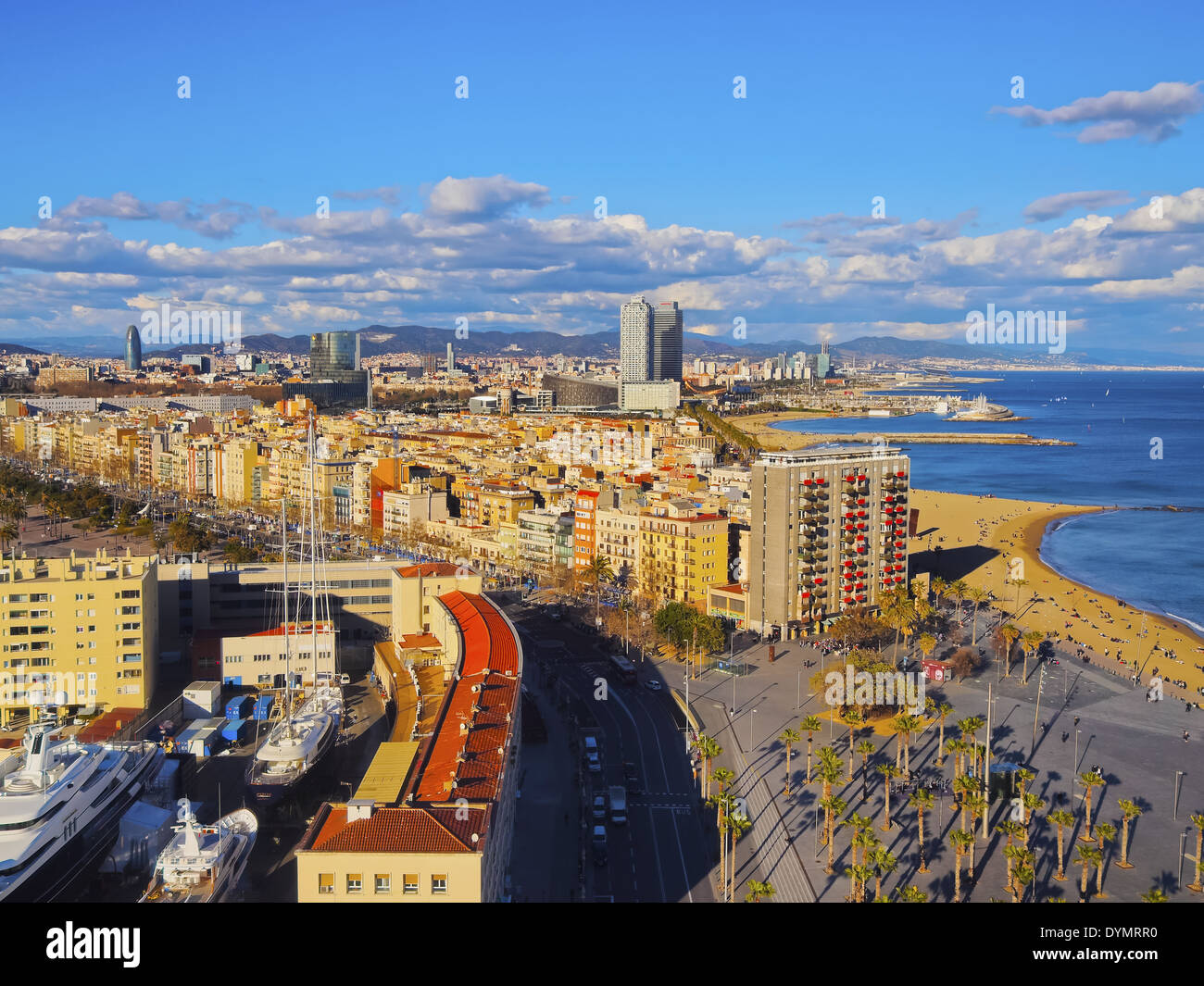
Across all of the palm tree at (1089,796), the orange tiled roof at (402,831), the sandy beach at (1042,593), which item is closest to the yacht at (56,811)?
the orange tiled roof at (402,831)

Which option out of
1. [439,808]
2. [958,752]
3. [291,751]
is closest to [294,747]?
[291,751]

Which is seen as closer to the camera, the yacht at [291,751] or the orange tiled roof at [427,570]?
the yacht at [291,751]

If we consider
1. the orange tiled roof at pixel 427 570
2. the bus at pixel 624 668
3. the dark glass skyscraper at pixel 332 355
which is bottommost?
the bus at pixel 624 668

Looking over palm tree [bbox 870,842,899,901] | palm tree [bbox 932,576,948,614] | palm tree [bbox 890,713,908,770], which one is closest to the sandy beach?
palm tree [bbox 932,576,948,614]

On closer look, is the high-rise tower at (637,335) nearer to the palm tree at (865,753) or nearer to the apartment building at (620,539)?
the apartment building at (620,539)

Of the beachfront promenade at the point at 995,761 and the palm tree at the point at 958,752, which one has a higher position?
the palm tree at the point at 958,752

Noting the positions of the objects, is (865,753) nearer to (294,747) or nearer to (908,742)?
(908,742)

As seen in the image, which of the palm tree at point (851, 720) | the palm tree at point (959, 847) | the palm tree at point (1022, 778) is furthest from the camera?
the palm tree at point (851, 720)
